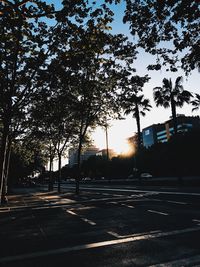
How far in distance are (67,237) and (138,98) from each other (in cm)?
3391

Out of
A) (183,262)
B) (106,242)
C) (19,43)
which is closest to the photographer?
(183,262)

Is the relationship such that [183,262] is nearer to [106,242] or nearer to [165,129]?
[106,242]

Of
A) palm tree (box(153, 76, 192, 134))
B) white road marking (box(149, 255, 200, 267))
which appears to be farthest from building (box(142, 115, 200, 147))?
white road marking (box(149, 255, 200, 267))

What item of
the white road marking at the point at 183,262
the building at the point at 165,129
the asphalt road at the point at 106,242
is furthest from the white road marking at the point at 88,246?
the building at the point at 165,129

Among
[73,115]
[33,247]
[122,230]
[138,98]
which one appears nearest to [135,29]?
[122,230]

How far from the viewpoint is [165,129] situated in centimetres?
14462

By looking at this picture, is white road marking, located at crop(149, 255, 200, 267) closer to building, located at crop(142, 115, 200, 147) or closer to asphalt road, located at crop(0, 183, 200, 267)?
asphalt road, located at crop(0, 183, 200, 267)

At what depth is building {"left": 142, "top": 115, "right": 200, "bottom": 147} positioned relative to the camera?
13350 cm

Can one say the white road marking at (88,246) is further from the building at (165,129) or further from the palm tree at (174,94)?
the building at (165,129)

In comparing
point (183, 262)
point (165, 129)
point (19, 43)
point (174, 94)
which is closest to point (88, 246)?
point (183, 262)

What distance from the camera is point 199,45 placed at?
845 cm

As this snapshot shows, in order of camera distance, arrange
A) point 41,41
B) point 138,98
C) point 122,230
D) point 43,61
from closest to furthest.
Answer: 1. point 122,230
2. point 41,41
3. point 43,61
4. point 138,98

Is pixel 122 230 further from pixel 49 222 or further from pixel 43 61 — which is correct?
pixel 43 61

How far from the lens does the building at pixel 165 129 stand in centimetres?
13350
